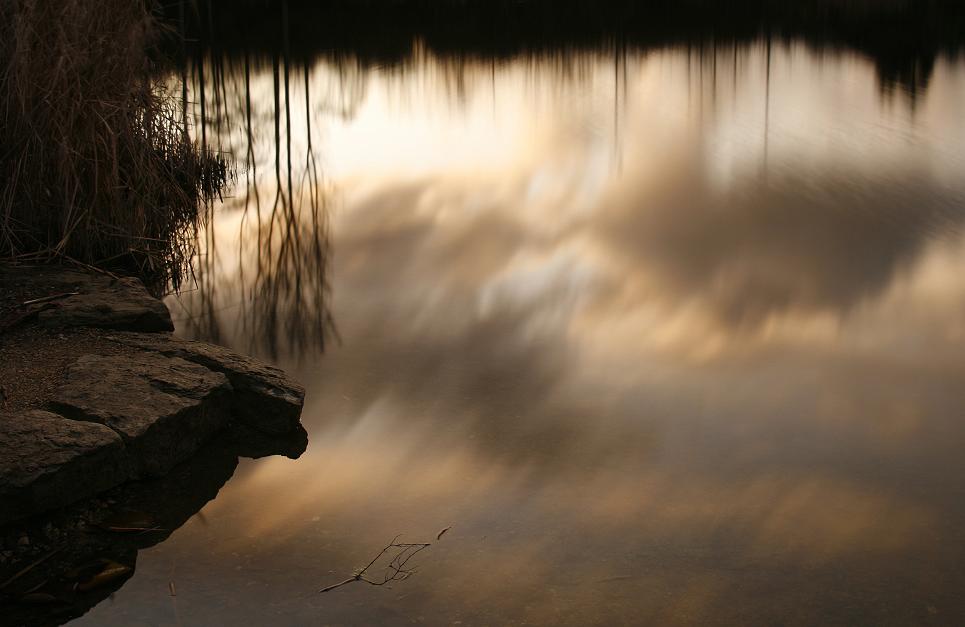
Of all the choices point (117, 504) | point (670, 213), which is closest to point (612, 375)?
point (117, 504)

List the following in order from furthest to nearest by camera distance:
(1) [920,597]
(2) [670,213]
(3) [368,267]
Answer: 1. (2) [670,213]
2. (3) [368,267]
3. (1) [920,597]

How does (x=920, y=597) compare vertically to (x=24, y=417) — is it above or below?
below

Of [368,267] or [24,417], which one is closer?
[24,417]

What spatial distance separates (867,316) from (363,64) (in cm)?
790

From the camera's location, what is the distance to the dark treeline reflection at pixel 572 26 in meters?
12.2

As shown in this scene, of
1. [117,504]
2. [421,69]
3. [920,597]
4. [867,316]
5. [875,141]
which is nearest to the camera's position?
[920,597]

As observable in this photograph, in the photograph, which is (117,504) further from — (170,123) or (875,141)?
(875,141)

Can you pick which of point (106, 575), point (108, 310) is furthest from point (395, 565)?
point (108, 310)

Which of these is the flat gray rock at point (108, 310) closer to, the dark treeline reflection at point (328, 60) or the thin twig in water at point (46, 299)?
the thin twig in water at point (46, 299)

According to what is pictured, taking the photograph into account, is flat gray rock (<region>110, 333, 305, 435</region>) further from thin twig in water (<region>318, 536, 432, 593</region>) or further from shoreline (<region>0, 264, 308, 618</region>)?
thin twig in water (<region>318, 536, 432, 593</region>)

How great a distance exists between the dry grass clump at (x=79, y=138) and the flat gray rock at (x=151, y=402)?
1.21 m

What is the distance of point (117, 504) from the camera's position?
2811mm

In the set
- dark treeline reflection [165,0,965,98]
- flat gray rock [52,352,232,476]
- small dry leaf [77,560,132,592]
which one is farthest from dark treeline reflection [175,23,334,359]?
dark treeline reflection [165,0,965,98]

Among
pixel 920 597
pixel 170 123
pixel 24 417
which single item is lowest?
pixel 920 597
